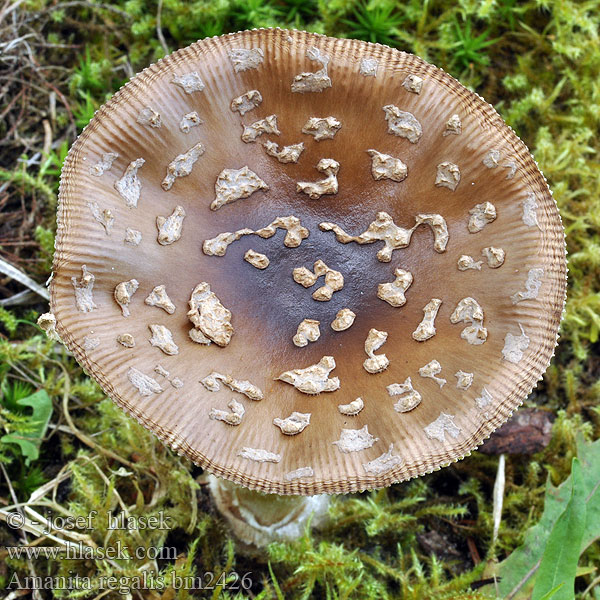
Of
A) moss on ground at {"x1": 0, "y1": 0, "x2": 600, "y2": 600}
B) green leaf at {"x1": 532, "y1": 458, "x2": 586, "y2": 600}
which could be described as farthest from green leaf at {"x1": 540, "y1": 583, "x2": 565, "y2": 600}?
moss on ground at {"x1": 0, "y1": 0, "x2": 600, "y2": 600}

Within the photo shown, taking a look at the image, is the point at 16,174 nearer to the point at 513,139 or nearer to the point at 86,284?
the point at 86,284

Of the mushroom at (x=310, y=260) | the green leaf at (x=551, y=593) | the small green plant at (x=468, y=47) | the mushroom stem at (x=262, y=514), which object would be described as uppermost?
the small green plant at (x=468, y=47)

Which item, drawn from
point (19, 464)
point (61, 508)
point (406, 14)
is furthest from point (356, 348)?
point (406, 14)

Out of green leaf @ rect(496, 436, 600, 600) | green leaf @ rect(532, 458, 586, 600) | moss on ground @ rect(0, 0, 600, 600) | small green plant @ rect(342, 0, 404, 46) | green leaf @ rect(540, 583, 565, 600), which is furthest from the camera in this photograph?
small green plant @ rect(342, 0, 404, 46)

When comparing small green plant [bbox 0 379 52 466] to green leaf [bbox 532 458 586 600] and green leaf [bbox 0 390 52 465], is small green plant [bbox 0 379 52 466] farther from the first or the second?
green leaf [bbox 532 458 586 600]

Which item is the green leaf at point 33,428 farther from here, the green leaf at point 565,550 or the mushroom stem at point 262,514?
the green leaf at point 565,550

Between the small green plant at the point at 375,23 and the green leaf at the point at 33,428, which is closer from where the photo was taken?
the green leaf at the point at 33,428

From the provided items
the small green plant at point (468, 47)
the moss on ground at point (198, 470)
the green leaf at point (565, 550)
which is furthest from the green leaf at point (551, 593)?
the small green plant at point (468, 47)

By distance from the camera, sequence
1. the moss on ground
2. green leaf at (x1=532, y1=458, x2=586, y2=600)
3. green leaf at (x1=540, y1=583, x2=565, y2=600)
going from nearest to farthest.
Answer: green leaf at (x1=540, y1=583, x2=565, y2=600) < green leaf at (x1=532, y1=458, x2=586, y2=600) < the moss on ground

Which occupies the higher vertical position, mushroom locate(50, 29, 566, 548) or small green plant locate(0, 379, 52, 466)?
mushroom locate(50, 29, 566, 548)
